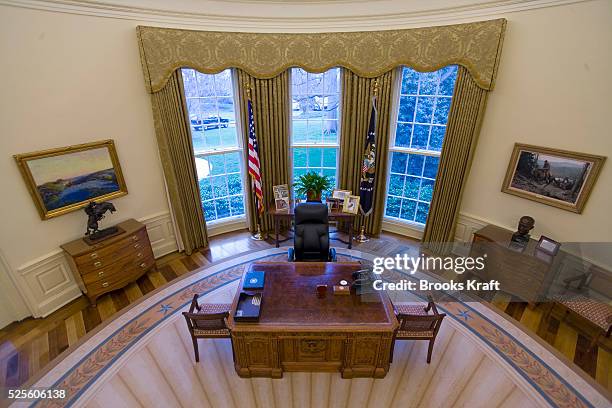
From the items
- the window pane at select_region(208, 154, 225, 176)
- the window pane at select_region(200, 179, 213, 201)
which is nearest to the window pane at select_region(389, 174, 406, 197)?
the window pane at select_region(208, 154, 225, 176)

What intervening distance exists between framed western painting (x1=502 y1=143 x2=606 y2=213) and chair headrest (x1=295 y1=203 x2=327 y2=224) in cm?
267

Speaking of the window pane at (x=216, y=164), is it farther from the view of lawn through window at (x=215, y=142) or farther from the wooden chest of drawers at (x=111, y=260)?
the wooden chest of drawers at (x=111, y=260)

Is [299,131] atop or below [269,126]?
below

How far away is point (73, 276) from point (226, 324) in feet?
9.07

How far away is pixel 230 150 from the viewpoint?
540 centimetres

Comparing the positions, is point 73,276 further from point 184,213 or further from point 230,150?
point 230,150

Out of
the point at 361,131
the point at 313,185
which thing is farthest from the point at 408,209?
the point at 313,185

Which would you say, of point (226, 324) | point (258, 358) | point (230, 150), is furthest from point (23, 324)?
point (230, 150)

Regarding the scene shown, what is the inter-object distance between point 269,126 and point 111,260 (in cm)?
315

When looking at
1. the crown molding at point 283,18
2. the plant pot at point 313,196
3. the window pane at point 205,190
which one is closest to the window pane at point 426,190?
the plant pot at point 313,196

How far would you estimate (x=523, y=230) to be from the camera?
13.4ft

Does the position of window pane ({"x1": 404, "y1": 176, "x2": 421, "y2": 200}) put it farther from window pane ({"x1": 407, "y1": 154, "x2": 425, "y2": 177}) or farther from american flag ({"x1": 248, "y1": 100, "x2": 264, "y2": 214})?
american flag ({"x1": 248, "y1": 100, "x2": 264, "y2": 214})

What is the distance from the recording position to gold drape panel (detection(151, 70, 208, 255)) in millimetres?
4426

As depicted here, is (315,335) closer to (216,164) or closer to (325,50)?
(216,164)
